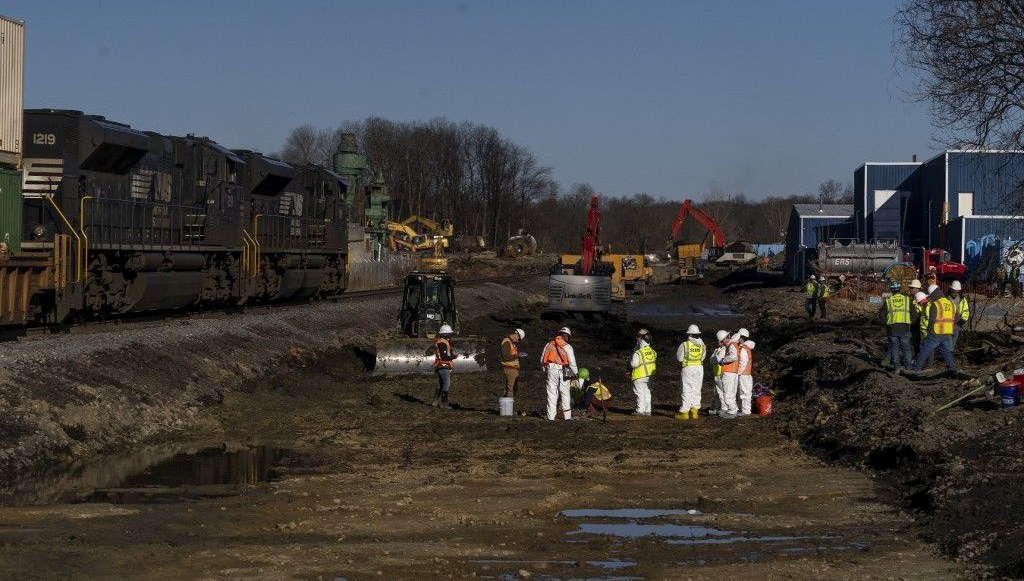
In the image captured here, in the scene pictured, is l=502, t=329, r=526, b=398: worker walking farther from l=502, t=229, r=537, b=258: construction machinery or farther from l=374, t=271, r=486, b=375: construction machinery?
l=502, t=229, r=537, b=258: construction machinery

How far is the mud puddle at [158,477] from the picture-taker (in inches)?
570

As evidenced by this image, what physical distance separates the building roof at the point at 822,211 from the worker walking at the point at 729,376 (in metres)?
78.0

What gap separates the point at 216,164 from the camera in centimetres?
3725

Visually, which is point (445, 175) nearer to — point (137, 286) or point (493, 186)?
point (493, 186)

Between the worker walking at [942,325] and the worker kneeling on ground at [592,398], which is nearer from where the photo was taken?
the worker walking at [942,325]

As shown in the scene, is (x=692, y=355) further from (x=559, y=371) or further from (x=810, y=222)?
(x=810, y=222)

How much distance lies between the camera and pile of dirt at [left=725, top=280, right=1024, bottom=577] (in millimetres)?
11961

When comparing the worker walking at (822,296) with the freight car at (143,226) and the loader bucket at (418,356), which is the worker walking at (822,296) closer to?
the freight car at (143,226)

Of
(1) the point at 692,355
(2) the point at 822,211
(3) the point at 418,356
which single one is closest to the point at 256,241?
(3) the point at 418,356

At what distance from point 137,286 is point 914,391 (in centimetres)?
1841

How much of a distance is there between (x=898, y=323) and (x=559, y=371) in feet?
21.8

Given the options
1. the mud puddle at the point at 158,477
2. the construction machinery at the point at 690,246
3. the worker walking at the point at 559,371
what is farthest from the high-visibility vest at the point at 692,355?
the construction machinery at the point at 690,246

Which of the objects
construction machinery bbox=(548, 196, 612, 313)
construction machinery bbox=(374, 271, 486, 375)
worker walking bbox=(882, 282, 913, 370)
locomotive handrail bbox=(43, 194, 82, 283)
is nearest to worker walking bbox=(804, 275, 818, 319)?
construction machinery bbox=(548, 196, 612, 313)

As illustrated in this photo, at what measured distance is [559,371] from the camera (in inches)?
866
